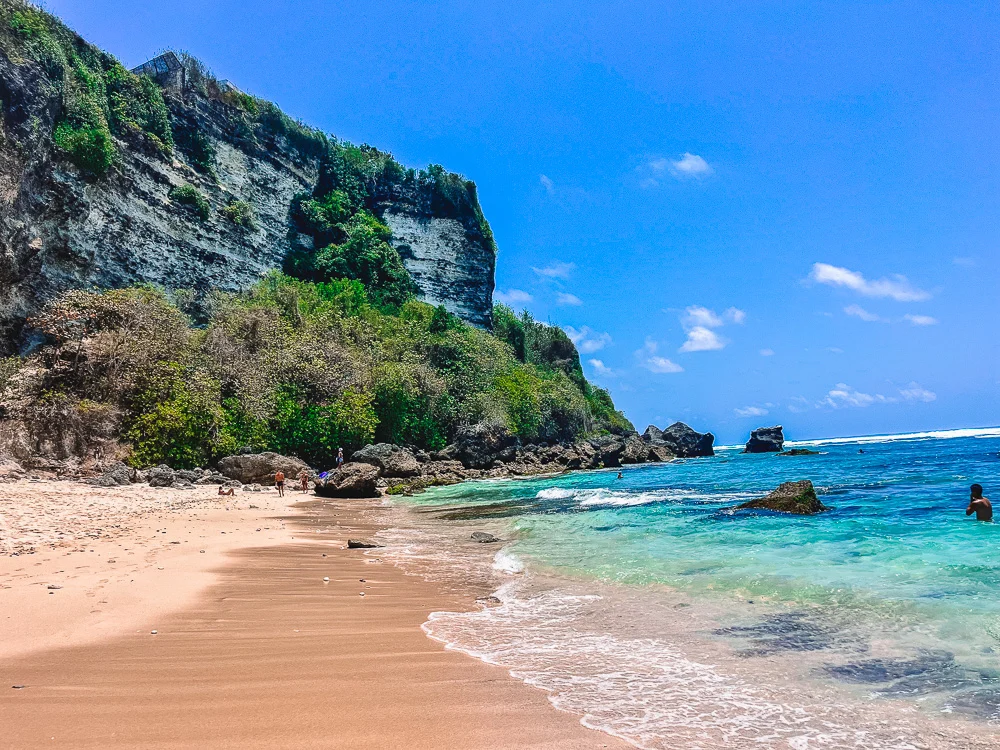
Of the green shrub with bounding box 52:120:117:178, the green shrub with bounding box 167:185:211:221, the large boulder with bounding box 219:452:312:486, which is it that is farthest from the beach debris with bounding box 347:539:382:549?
the green shrub with bounding box 167:185:211:221

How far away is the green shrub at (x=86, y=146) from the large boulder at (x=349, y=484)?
84.2 feet

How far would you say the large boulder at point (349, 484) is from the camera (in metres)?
21.2

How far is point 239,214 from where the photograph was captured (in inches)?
1761

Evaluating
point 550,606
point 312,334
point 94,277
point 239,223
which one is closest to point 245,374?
point 312,334

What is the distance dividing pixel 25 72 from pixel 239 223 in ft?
52.6

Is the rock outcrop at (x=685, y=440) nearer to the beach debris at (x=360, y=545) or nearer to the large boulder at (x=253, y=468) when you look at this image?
the large boulder at (x=253, y=468)

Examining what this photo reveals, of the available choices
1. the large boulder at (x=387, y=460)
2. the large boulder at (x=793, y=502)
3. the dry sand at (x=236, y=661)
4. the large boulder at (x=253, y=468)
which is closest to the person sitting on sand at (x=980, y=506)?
the large boulder at (x=793, y=502)

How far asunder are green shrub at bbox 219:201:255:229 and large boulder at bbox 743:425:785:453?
6186 centimetres

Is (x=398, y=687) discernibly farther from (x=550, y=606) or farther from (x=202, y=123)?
(x=202, y=123)

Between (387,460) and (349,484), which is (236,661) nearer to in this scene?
(349,484)

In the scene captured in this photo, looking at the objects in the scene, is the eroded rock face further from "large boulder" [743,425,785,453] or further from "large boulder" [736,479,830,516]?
"large boulder" [736,479,830,516]

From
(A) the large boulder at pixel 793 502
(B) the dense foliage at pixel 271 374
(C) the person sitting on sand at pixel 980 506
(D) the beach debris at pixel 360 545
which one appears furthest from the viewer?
(B) the dense foliage at pixel 271 374

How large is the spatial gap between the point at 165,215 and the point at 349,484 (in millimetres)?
28641

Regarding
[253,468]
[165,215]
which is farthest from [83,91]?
[253,468]
